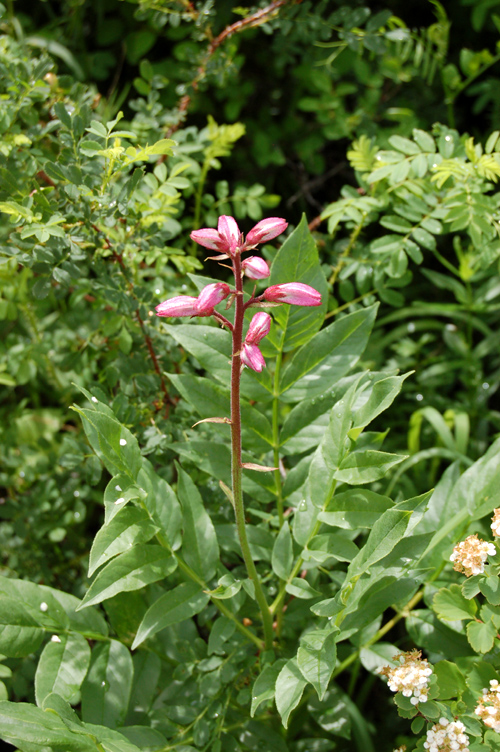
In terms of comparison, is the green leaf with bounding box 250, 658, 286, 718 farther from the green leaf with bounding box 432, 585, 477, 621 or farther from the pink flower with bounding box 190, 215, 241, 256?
the pink flower with bounding box 190, 215, 241, 256

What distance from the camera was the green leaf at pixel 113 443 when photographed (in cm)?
112

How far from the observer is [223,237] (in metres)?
0.98

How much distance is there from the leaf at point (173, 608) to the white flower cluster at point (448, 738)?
465 millimetres

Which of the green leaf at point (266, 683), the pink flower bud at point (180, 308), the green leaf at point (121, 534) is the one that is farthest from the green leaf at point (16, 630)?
the pink flower bud at point (180, 308)

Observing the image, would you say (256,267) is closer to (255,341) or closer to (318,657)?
(255,341)

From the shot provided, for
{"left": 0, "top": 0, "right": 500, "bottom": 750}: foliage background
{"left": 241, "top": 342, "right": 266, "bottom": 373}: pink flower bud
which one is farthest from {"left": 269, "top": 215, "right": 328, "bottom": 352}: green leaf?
{"left": 241, "top": 342, "right": 266, "bottom": 373}: pink flower bud

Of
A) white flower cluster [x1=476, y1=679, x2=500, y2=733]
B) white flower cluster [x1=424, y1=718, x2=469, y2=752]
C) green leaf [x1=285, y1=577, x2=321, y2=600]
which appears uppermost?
green leaf [x1=285, y1=577, x2=321, y2=600]

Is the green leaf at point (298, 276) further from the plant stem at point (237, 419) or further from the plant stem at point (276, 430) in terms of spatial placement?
the plant stem at point (237, 419)

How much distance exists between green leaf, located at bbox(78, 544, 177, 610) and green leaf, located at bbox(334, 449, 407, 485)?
0.37 m

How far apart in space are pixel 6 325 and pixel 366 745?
1845 mm

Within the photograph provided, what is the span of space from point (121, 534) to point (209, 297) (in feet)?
1.56

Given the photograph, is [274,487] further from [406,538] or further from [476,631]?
[476,631]

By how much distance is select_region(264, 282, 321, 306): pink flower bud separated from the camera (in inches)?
37.3

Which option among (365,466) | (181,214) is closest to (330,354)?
(365,466)
